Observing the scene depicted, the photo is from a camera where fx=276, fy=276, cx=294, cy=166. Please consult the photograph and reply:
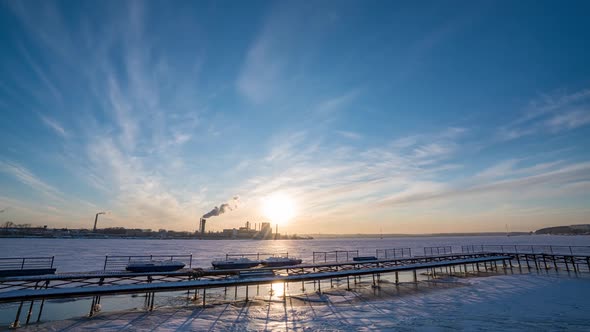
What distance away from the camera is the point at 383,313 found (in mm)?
21156

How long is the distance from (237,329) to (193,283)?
645 cm

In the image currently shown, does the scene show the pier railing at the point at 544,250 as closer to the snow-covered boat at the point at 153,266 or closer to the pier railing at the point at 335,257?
the pier railing at the point at 335,257

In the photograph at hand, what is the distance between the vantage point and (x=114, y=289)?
62.7ft

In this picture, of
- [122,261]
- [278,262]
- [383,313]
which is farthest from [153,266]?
[122,261]

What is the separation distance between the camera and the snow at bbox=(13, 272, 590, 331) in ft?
58.1

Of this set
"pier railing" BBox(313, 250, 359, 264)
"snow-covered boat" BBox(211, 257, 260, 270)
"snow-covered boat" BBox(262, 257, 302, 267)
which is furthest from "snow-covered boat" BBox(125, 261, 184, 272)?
"pier railing" BBox(313, 250, 359, 264)

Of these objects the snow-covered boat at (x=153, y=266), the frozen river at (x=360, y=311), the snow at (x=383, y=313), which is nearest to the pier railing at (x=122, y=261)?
the snow-covered boat at (x=153, y=266)

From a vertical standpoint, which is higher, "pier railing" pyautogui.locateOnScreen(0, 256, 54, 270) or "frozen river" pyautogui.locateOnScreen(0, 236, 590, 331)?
"pier railing" pyautogui.locateOnScreen(0, 256, 54, 270)

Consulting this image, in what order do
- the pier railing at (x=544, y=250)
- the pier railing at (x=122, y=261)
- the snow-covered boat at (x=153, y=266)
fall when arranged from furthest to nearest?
the pier railing at (x=544, y=250)
the pier railing at (x=122, y=261)
the snow-covered boat at (x=153, y=266)

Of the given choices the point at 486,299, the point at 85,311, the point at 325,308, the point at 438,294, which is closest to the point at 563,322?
the point at 486,299

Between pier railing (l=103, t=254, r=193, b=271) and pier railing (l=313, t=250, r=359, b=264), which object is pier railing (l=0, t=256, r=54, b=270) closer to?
pier railing (l=103, t=254, r=193, b=271)

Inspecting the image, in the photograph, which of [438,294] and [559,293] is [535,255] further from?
[438,294]

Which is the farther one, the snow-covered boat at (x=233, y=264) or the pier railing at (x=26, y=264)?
the snow-covered boat at (x=233, y=264)

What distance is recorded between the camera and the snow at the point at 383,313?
697 inches
